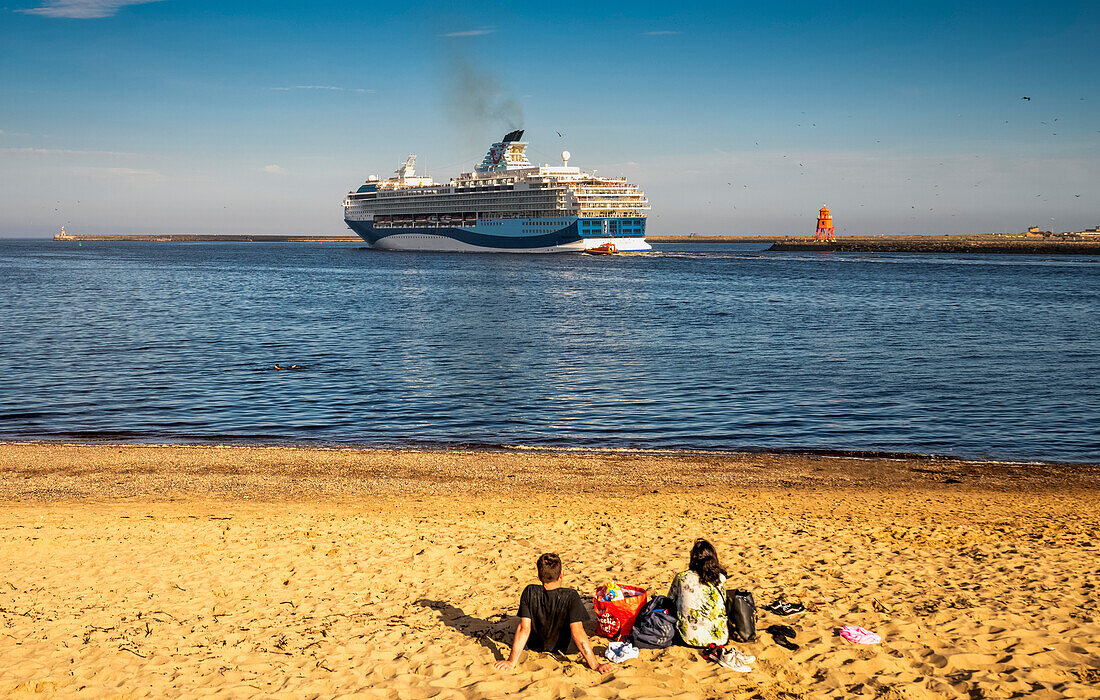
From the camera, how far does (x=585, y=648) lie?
724cm

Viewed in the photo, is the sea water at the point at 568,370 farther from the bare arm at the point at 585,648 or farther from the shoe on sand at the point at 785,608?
the bare arm at the point at 585,648

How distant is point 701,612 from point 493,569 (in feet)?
9.66

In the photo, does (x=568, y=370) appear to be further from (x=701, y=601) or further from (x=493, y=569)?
(x=701, y=601)

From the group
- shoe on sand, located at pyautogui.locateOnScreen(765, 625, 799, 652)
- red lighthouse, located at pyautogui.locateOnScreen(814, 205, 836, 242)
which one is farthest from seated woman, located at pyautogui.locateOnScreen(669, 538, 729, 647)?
red lighthouse, located at pyautogui.locateOnScreen(814, 205, 836, 242)

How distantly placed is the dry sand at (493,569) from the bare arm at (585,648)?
11 centimetres

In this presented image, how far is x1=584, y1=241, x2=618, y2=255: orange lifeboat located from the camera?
121 m

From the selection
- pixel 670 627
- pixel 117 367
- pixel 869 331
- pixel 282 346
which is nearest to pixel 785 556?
pixel 670 627

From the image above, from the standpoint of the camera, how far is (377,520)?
1179 cm

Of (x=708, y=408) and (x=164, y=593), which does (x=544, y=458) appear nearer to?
(x=708, y=408)

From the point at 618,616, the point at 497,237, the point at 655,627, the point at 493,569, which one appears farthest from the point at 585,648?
the point at 497,237

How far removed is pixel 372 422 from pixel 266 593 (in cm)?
1152

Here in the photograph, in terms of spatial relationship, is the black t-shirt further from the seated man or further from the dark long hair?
the dark long hair

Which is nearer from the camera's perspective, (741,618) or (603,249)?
(741,618)

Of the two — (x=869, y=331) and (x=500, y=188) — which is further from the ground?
(x=500, y=188)
